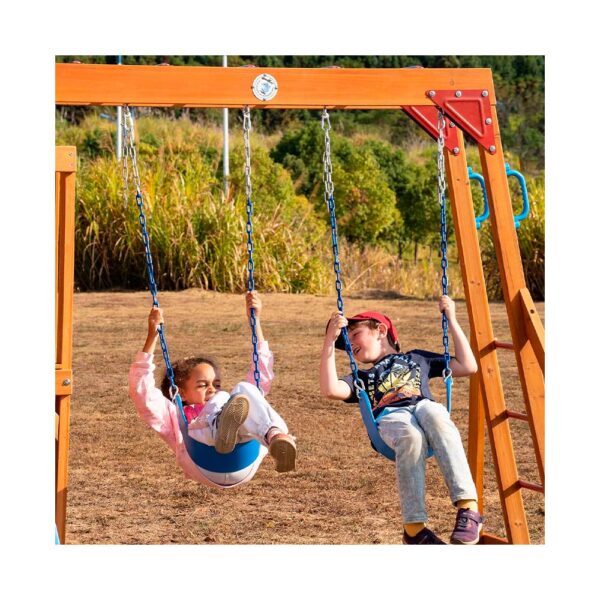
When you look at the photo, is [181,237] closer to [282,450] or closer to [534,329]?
[534,329]

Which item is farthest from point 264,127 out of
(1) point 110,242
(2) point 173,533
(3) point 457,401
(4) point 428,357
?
(4) point 428,357

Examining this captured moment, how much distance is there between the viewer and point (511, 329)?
448 centimetres

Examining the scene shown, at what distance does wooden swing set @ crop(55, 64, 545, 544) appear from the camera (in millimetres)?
4262

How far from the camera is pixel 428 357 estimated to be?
4691 mm

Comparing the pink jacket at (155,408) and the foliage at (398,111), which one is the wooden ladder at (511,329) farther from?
the foliage at (398,111)

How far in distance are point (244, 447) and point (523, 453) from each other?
4204 mm

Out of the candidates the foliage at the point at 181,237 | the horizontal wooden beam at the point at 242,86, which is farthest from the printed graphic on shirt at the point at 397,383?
the foliage at the point at 181,237

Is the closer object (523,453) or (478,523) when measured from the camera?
(478,523)

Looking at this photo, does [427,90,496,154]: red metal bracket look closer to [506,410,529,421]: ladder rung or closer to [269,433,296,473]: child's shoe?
[506,410,529,421]: ladder rung

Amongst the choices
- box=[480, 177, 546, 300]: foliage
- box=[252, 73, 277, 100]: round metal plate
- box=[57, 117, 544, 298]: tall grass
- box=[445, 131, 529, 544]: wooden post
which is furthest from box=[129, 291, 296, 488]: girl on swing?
box=[480, 177, 546, 300]: foliage

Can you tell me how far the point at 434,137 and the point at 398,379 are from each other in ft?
3.32
